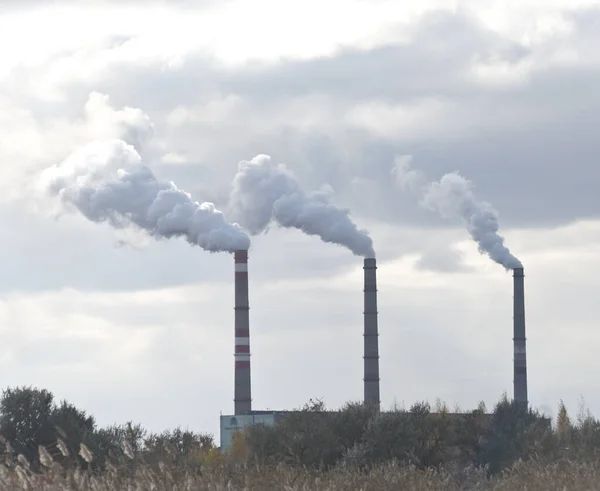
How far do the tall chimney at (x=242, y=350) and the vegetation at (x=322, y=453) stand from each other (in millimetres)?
9735

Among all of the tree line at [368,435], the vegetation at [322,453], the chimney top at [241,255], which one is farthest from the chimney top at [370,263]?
the tree line at [368,435]

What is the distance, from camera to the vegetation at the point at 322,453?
12734 millimetres

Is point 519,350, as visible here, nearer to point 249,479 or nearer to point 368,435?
point 368,435

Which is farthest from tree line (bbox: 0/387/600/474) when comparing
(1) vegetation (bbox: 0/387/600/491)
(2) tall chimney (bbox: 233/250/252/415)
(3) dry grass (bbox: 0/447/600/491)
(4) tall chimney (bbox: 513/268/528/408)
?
(4) tall chimney (bbox: 513/268/528/408)

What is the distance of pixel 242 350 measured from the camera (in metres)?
73.2

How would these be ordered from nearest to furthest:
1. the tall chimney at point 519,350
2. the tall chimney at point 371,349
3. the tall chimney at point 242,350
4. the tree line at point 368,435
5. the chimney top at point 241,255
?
the tree line at point 368,435, the tall chimney at point 242,350, the chimney top at point 241,255, the tall chimney at point 371,349, the tall chimney at point 519,350

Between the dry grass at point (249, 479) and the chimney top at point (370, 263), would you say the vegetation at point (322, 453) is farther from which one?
the chimney top at point (370, 263)

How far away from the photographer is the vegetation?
1273cm

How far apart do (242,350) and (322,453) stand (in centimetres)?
3786

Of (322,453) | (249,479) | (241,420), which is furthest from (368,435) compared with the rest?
(241,420)

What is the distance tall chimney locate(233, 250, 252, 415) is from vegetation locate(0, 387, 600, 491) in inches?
383

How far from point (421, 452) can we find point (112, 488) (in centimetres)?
2730

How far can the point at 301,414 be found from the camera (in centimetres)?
4112

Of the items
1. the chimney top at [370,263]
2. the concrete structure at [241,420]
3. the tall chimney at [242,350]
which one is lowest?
the concrete structure at [241,420]
